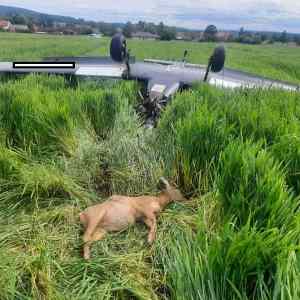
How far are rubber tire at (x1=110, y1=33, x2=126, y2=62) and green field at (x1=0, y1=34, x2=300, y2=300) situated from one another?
0.84 m

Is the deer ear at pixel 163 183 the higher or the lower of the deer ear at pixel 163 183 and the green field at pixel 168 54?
the higher

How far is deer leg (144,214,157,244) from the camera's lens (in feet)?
5.12

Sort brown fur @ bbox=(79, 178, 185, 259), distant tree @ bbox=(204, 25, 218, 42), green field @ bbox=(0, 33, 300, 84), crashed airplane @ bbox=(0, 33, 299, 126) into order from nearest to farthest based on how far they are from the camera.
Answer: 1. brown fur @ bbox=(79, 178, 185, 259)
2. crashed airplane @ bbox=(0, 33, 299, 126)
3. distant tree @ bbox=(204, 25, 218, 42)
4. green field @ bbox=(0, 33, 300, 84)

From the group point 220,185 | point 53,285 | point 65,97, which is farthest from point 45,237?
point 65,97

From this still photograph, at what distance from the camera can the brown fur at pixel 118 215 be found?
5.23ft

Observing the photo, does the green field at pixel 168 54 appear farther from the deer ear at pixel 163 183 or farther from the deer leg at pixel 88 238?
the deer leg at pixel 88 238

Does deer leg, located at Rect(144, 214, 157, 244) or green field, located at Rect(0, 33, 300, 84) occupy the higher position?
deer leg, located at Rect(144, 214, 157, 244)

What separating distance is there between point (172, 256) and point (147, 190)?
0.67m

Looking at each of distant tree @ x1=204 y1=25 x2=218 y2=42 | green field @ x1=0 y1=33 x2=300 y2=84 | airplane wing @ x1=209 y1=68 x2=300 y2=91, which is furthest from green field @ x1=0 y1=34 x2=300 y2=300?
green field @ x1=0 y1=33 x2=300 y2=84

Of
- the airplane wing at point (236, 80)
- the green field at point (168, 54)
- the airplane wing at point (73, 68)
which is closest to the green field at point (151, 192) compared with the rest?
the airplane wing at point (236, 80)

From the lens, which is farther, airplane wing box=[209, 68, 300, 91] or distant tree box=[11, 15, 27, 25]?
distant tree box=[11, 15, 27, 25]

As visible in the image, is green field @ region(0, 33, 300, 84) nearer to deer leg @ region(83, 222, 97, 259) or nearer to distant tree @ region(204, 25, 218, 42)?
distant tree @ region(204, 25, 218, 42)

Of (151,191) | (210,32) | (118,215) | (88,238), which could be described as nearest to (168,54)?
(210,32)

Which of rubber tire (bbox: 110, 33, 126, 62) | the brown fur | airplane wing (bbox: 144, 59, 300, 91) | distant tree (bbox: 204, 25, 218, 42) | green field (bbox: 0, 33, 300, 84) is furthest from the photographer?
green field (bbox: 0, 33, 300, 84)
